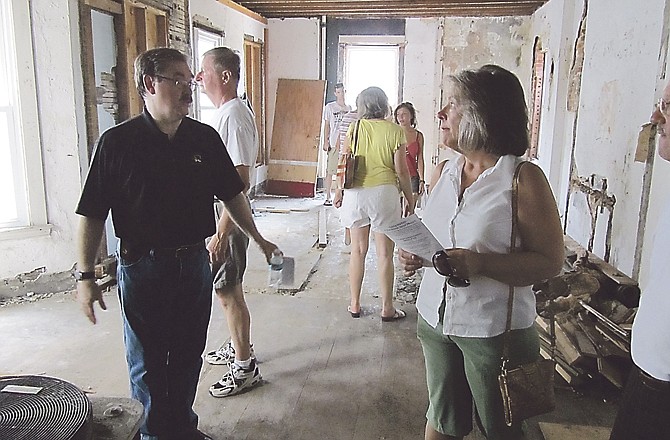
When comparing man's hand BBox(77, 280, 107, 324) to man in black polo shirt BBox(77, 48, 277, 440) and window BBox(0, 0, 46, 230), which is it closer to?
man in black polo shirt BBox(77, 48, 277, 440)

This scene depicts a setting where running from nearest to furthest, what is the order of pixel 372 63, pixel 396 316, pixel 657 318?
pixel 657 318, pixel 396 316, pixel 372 63

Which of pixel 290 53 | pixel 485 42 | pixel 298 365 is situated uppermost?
pixel 485 42

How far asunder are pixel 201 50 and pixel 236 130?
4405mm

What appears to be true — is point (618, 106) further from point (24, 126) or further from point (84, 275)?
point (24, 126)

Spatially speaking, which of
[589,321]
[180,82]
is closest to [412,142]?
[589,321]

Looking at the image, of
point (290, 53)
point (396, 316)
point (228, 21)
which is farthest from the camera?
point (290, 53)

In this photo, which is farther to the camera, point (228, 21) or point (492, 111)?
point (228, 21)

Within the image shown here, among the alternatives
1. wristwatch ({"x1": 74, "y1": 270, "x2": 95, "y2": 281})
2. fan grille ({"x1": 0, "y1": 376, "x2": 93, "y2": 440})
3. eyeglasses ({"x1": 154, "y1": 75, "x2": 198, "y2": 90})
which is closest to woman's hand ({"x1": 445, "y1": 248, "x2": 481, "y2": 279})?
fan grille ({"x1": 0, "y1": 376, "x2": 93, "y2": 440})

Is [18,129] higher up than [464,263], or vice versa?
[18,129]

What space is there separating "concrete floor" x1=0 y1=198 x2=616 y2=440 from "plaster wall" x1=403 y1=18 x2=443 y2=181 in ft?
16.4

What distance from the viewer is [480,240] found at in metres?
1.44

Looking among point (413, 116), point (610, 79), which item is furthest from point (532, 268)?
point (413, 116)

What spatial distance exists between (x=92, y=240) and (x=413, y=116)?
3.71m

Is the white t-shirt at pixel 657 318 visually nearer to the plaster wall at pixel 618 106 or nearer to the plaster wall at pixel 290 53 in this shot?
the plaster wall at pixel 618 106
